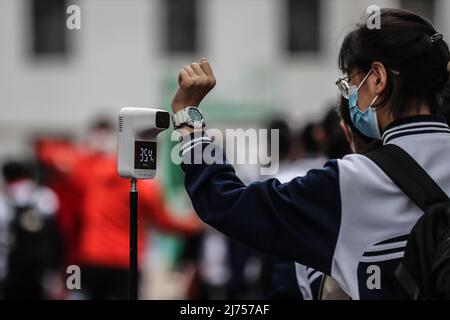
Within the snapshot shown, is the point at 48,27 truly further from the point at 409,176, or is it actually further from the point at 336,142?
the point at 409,176

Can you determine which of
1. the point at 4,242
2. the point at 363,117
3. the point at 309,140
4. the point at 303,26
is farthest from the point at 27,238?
the point at 303,26

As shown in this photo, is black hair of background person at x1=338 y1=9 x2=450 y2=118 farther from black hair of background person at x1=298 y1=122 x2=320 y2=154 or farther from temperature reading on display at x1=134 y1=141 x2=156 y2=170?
black hair of background person at x1=298 y1=122 x2=320 y2=154

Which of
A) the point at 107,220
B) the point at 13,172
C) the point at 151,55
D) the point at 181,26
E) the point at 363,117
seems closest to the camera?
the point at 363,117

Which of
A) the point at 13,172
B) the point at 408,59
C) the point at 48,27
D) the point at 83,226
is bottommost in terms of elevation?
the point at 83,226

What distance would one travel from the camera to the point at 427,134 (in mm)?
2912

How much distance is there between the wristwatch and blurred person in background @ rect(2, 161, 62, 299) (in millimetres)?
5961

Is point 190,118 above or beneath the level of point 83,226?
above

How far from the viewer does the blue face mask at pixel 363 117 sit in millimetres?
2996

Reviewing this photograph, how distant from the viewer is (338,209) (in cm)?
281

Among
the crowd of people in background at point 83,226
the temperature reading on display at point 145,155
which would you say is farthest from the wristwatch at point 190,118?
the crowd of people in background at point 83,226

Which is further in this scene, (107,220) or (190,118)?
(107,220)

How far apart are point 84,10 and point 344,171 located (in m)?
19.7

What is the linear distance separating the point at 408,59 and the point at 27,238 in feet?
21.0

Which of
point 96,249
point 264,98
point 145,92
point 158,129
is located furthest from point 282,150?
point 145,92
